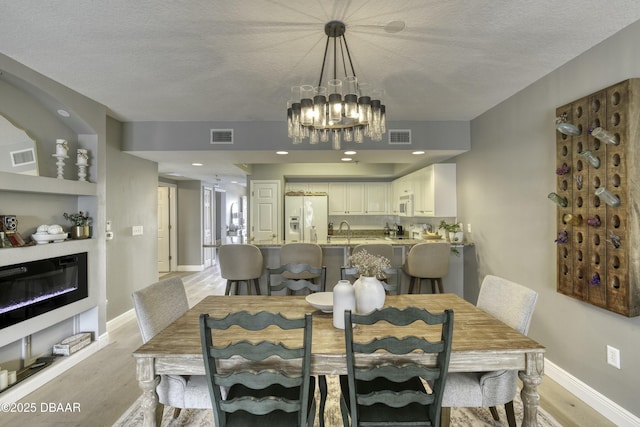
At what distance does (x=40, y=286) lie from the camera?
2.64 metres

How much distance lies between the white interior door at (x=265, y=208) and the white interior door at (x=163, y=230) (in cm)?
217

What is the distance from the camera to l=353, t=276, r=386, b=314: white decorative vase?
1.77 m

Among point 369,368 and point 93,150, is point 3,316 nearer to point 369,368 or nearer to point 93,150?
point 93,150

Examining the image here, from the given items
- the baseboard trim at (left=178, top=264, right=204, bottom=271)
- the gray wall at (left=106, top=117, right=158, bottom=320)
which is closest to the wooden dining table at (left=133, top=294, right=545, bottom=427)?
the gray wall at (left=106, top=117, right=158, bottom=320)

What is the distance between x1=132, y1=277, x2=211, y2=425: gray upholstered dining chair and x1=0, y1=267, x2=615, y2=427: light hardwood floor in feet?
1.94

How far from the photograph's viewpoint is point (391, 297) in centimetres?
233

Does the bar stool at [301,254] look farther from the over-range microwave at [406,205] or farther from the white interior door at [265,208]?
the white interior door at [265,208]

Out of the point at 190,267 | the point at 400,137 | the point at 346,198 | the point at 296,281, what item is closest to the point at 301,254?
the point at 296,281

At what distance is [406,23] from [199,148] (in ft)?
9.55

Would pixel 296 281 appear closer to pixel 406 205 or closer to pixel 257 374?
pixel 257 374

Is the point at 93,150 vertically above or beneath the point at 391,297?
above

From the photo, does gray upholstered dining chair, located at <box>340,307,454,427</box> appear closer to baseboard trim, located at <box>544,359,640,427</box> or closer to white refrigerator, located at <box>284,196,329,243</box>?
baseboard trim, located at <box>544,359,640,427</box>

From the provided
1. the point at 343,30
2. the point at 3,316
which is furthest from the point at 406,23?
the point at 3,316

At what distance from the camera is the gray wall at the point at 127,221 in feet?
12.3
